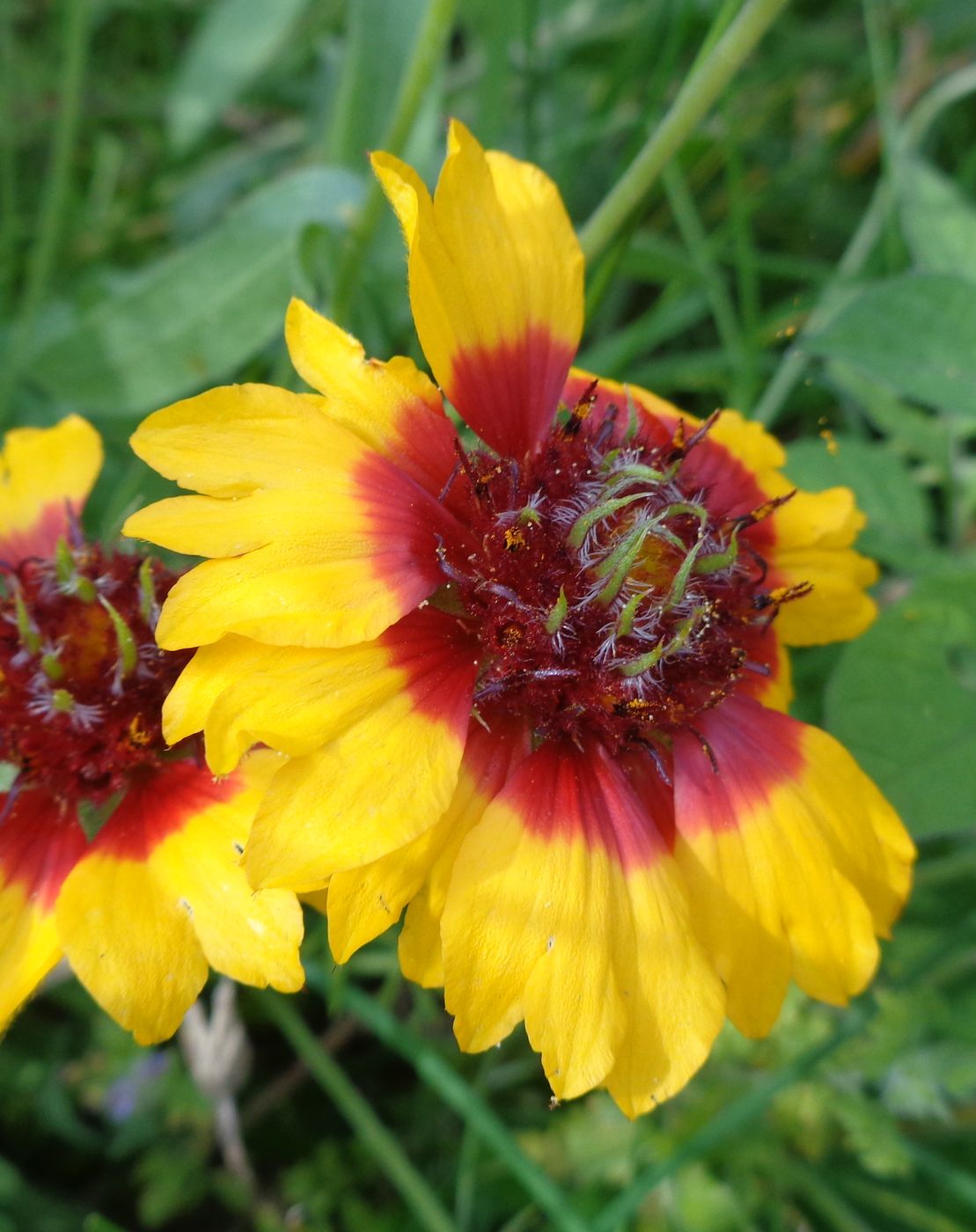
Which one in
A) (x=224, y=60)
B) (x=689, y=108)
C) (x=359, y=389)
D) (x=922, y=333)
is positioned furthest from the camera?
(x=224, y=60)

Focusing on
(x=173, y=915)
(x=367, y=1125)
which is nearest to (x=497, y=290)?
(x=173, y=915)

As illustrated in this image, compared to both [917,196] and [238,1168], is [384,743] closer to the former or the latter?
[238,1168]

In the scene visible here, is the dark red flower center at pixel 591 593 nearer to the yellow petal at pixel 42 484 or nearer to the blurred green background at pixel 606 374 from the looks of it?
the blurred green background at pixel 606 374

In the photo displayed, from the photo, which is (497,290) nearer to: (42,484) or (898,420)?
(42,484)

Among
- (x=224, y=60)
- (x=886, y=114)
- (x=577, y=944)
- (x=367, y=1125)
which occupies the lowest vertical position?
(x=367, y=1125)

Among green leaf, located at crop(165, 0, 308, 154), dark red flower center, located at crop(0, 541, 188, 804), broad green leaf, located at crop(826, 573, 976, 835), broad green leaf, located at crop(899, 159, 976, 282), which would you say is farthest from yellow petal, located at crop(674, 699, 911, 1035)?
green leaf, located at crop(165, 0, 308, 154)

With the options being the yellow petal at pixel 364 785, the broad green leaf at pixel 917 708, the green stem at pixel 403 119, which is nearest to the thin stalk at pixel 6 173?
the green stem at pixel 403 119

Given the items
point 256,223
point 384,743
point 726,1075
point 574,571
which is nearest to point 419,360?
point 256,223
